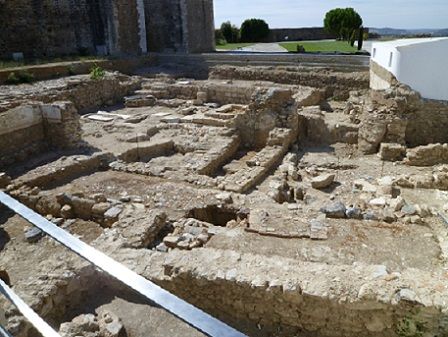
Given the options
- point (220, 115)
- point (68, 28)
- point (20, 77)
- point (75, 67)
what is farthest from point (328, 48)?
point (20, 77)

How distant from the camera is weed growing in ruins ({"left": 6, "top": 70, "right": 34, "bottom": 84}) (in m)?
15.5

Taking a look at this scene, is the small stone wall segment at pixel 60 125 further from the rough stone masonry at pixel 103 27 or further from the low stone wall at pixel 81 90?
the rough stone masonry at pixel 103 27

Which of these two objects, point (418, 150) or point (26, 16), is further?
point (26, 16)

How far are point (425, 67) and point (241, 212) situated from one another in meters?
8.39

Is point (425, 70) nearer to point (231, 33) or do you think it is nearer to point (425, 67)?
point (425, 67)

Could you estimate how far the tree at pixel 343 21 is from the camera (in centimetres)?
3362

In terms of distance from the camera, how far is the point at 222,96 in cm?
1644

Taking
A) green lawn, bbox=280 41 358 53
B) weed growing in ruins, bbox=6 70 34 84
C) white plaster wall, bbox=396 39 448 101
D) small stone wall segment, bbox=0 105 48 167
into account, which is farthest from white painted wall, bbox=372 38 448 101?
weed growing in ruins, bbox=6 70 34 84

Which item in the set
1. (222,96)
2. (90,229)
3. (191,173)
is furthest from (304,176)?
(222,96)

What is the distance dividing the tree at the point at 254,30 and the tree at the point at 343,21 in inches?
255

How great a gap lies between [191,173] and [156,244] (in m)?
3.08

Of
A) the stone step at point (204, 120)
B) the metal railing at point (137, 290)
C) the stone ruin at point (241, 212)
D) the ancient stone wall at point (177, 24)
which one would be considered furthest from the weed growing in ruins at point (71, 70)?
the metal railing at point (137, 290)

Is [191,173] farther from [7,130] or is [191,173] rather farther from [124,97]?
[124,97]

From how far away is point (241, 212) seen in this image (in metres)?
6.64
